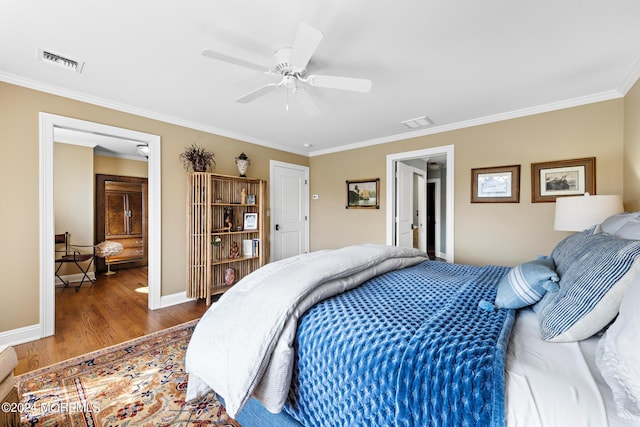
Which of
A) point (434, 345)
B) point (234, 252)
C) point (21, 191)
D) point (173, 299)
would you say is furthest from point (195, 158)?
point (434, 345)

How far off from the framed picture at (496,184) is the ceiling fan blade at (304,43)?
9.06 ft

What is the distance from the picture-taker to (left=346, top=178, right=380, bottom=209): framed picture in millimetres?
4375

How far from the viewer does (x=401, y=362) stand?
2.92ft

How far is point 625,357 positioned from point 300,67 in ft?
6.68

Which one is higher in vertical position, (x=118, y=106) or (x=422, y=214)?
(x=118, y=106)

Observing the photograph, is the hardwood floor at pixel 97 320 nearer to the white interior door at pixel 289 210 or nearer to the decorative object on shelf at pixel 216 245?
the decorative object on shelf at pixel 216 245

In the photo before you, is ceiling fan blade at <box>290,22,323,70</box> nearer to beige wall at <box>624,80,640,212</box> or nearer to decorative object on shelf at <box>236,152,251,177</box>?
decorative object on shelf at <box>236,152,251,177</box>

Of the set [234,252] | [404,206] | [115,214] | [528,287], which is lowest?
[234,252]

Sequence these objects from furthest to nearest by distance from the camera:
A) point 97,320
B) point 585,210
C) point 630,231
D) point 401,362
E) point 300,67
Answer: point 97,320
point 585,210
point 300,67
point 630,231
point 401,362

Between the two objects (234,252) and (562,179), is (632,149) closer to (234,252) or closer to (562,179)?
(562,179)

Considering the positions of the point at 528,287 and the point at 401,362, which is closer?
the point at 401,362

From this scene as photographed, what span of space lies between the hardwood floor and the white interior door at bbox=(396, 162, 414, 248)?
3056 millimetres

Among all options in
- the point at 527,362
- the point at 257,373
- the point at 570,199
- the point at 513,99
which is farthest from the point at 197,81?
the point at 570,199

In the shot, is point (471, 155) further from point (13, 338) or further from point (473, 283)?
point (13, 338)
